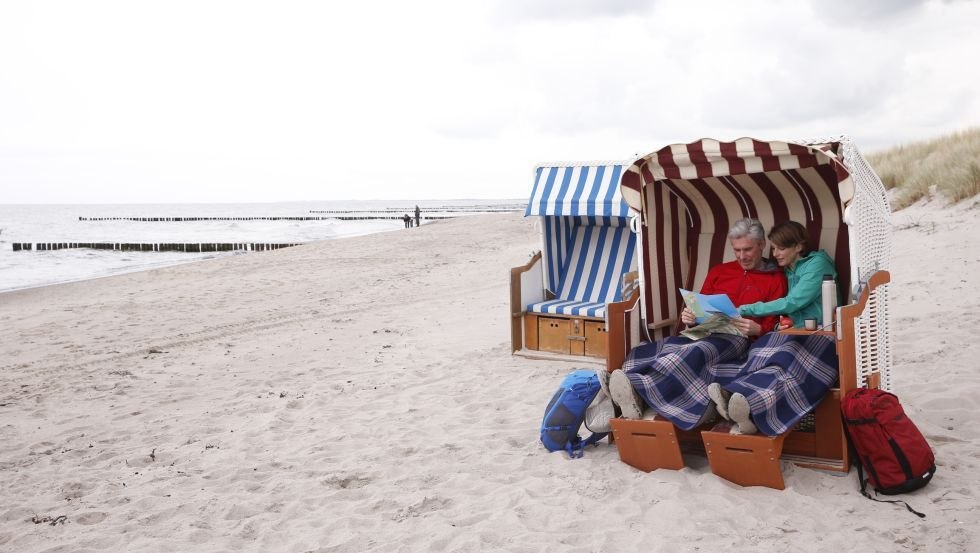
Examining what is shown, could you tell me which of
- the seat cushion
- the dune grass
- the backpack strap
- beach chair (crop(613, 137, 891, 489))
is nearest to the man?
beach chair (crop(613, 137, 891, 489))

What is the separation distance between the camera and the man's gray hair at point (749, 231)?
4475 mm

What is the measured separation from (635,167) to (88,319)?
8934 millimetres

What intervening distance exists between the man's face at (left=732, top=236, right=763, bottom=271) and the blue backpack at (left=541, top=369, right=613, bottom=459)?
3.67 ft

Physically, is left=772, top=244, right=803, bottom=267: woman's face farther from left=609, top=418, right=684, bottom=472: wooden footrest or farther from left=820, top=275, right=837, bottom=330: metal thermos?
left=609, top=418, right=684, bottom=472: wooden footrest

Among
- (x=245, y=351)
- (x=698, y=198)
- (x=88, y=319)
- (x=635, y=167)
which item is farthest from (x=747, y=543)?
(x=88, y=319)

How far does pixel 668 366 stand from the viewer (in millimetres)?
3959

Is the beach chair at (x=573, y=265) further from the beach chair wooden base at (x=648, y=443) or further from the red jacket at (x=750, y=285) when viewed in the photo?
the beach chair wooden base at (x=648, y=443)

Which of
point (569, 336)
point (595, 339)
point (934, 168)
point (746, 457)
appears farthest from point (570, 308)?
point (934, 168)

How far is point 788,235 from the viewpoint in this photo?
444 cm

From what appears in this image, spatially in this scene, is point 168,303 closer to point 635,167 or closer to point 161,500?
point 161,500

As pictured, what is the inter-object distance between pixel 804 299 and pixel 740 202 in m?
1.09

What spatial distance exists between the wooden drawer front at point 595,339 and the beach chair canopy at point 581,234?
8.5 inches

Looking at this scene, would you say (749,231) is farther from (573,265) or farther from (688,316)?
(573,265)

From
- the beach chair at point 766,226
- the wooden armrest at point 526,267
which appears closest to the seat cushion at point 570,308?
the wooden armrest at point 526,267
